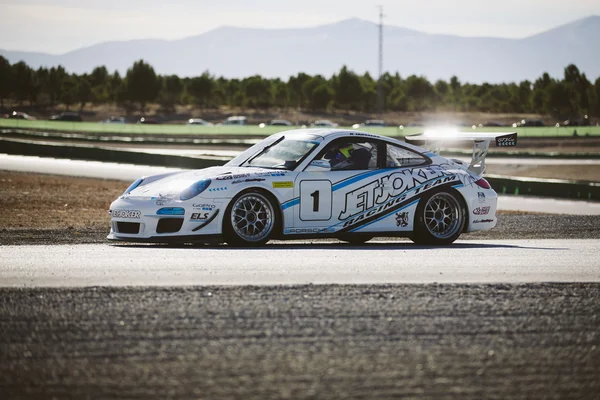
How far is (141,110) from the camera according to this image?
124 metres

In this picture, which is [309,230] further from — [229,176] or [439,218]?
[439,218]

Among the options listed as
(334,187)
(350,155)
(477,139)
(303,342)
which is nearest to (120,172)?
(477,139)

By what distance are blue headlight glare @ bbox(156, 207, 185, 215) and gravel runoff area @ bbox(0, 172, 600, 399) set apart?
323 centimetres

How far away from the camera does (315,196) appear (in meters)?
11.4

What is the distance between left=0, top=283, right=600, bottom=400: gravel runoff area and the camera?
16.1 feet

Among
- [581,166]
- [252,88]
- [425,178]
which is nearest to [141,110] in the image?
[252,88]

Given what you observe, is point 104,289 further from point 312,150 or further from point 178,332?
point 312,150

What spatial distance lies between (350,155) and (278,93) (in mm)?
126639

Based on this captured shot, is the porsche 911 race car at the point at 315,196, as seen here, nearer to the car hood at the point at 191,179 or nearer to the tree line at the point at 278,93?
the car hood at the point at 191,179

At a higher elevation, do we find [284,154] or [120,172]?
[284,154]

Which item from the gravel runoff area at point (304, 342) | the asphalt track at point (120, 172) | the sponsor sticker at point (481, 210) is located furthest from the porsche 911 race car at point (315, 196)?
the asphalt track at point (120, 172)

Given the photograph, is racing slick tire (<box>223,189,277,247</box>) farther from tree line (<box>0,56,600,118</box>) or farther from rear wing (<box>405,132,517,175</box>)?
tree line (<box>0,56,600,118</box>)

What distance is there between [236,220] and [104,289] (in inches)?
139

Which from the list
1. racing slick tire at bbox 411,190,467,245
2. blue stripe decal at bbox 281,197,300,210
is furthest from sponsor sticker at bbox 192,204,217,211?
racing slick tire at bbox 411,190,467,245
